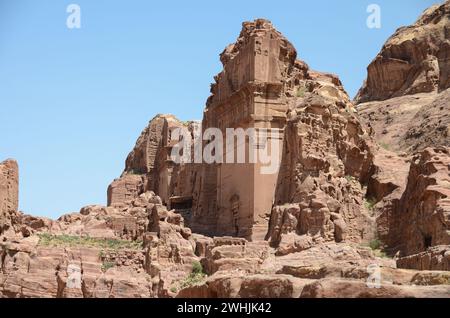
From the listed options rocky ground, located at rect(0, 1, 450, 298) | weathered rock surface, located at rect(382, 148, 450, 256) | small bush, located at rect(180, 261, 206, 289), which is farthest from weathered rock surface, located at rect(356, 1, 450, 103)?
small bush, located at rect(180, 261, 206, 289)

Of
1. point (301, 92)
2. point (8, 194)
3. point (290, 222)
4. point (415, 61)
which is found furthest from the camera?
point (415, 61)

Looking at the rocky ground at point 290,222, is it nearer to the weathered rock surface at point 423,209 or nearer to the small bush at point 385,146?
the weathered rock surface at point 423,209

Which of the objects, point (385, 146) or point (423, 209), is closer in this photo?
point (423, 209)

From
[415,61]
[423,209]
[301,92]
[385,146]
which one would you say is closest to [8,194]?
[301,92]

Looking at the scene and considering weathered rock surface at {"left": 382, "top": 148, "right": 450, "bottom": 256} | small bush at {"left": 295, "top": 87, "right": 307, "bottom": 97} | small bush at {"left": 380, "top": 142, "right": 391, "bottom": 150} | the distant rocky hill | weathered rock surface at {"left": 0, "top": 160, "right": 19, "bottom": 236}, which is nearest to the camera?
weathered rock surface at {"left": 382, "top": 148, "right": 450, "bottom": 256}

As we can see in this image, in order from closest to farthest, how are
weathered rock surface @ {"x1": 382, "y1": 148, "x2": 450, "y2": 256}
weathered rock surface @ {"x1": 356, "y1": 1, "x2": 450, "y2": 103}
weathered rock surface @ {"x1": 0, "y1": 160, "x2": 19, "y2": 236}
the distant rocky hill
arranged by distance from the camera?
weathered rock surface @ {"x1": 382, "y1": 148, "x2": 450, "y2": 256}
weathered rock surface @ {"x1": 0, "y1": 160, "x2": 19, "y2": 236}
the distant rocky hill
weathered rock surface @ {"x1": 356, "y1": 1, "x2": 450, "y2": 103}

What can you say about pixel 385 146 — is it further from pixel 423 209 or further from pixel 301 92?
pixel 423 209

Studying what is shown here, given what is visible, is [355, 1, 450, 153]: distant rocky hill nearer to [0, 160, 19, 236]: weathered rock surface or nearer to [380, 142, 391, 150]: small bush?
[380, 142, 391, 150]: small bush

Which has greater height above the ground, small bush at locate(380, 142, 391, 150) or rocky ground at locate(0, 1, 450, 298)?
small bush at locate(380, 142, 391, 150)

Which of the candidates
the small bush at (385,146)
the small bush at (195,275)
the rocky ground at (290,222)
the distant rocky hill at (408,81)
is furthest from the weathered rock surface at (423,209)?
the distant rocky hill at (408,81)

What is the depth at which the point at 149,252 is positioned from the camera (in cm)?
4000

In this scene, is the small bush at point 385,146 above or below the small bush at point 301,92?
below

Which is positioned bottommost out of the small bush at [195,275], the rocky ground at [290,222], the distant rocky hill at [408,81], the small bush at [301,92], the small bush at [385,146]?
the small bush at [195,275]
